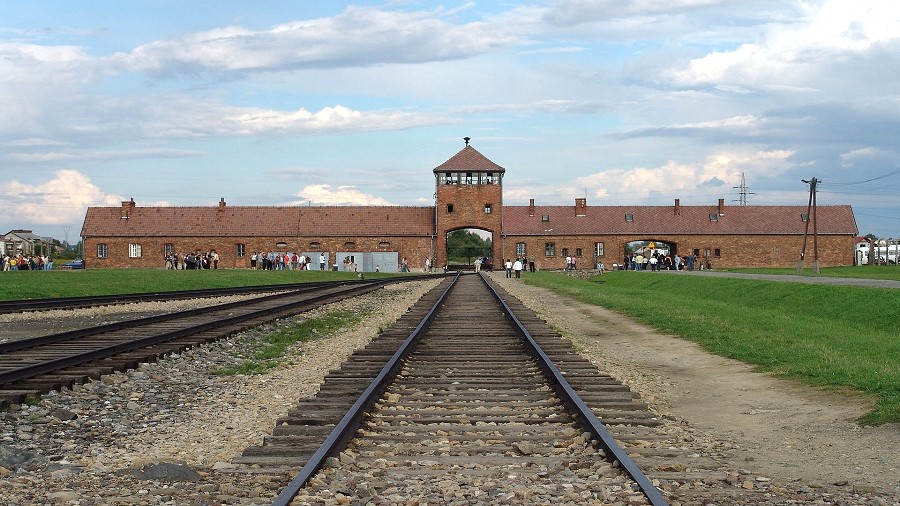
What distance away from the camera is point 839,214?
91500 mm

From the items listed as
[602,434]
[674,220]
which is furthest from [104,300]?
[674,220]

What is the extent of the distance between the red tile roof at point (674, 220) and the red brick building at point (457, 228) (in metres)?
0.10

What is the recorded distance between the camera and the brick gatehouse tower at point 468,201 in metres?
89.5

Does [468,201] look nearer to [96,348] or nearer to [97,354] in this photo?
[96,348]

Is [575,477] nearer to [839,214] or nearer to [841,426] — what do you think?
[841,426]

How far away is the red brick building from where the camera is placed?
88625mm

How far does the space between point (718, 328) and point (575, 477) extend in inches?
514

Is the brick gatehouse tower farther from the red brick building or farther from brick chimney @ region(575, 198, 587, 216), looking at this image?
brick chimney @ region(575, 198, 587, 216)

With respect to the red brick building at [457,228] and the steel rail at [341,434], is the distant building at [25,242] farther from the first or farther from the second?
the steel rail at [341,434]

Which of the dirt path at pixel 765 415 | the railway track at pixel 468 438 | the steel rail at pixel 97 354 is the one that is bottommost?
the dirt path at pixel 765 415

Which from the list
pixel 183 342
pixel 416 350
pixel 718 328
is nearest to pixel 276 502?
pixel 416 350

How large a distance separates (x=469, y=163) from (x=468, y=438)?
84162mm

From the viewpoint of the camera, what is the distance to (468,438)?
749 cm

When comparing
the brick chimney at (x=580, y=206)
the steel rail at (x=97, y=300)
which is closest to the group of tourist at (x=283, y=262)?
the brick chimney at (x=580, y=206)
